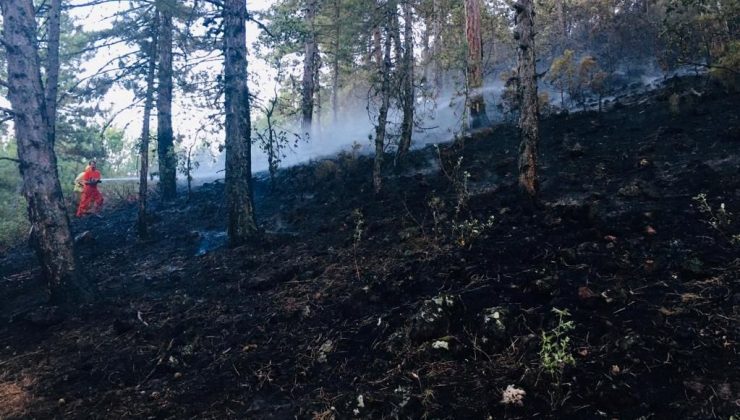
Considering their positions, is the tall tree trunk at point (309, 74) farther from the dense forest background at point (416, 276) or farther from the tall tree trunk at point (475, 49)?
the tall tree trunk at point (475, 49)

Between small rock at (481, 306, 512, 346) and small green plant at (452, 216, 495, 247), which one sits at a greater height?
small green plant at (452, 216, 495, 247)

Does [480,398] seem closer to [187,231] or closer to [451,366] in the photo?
[451,366]

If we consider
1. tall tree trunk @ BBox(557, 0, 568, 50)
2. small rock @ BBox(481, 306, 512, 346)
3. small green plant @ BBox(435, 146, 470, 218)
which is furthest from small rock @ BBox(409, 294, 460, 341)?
tall tree trunk @ BBox(557, 0, 568, 50)

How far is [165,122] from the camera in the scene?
1520 centimetres

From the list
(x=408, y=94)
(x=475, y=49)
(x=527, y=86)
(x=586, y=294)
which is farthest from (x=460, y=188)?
(x=475, y=49)

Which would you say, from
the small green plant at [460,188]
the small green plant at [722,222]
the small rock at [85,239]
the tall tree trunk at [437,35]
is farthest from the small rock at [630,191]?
the small rock at [85,239]

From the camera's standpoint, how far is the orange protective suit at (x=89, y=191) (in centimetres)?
1370

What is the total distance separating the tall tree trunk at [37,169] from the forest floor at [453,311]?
2.11ft

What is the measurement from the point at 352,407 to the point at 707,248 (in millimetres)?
3499

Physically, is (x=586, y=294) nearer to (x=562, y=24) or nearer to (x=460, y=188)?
(x=460, y=188)

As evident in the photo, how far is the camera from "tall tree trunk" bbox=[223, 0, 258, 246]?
813 cm

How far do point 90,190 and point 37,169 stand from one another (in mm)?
9062

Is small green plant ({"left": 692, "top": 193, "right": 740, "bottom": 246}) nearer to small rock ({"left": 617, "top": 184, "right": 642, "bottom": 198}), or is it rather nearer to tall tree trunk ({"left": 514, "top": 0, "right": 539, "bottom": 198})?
small rock ({"left": 617, "top": 184, "right": 642, "bottom": 198})

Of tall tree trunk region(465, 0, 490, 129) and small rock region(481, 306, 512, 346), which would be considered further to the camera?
tall tree trunk region(465, 0, 490, 129)
